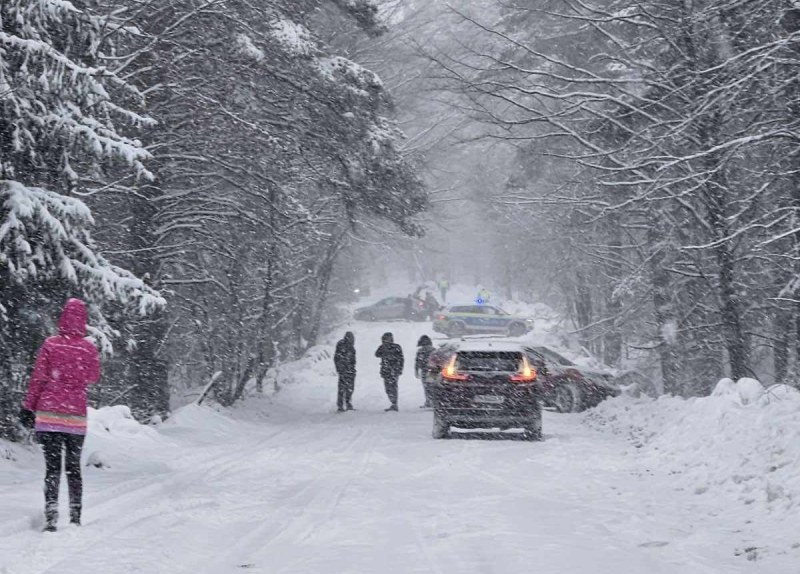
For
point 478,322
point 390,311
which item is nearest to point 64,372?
point 478,322

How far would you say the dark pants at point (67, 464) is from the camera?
8.58m

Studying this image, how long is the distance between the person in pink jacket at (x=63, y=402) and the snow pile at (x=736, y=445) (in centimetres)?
619

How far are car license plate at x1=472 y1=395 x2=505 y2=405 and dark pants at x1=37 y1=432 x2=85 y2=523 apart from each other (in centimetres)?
972

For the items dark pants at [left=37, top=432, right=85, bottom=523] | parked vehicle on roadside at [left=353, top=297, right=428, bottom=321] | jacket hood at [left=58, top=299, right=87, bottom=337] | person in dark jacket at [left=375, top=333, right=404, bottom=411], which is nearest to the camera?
dark pants at [left=37, top=432, right=85, bottom=523]

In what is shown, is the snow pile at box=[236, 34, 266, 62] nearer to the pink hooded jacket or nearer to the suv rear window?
the suv rear window

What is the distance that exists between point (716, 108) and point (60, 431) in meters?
10.4

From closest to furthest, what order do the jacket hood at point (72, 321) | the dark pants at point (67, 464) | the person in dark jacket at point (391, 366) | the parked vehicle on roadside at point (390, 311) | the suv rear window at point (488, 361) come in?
the dark pants at point (67, 464)
the jacket hood at point (72, 321)
the suv rear window at point (488, 361)
the person in dark jacket at point (391, 366)
the parked vehicle on roadside at point (390, 311)

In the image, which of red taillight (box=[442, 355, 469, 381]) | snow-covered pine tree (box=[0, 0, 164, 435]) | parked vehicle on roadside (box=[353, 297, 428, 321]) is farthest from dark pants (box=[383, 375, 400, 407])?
parked vehicle on roadside (box=[353, 297, 428, 321])

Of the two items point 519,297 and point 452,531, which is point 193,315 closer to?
point 452,531

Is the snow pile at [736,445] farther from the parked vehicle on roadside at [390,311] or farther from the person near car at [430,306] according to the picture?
the person near car at [430,306]

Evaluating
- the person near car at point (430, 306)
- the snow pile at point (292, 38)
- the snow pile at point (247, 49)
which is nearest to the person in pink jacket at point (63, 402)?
the snow pile at point (247, 49)

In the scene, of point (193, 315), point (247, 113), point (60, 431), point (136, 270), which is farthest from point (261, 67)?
point (60, 431)

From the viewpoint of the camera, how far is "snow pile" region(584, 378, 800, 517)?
10.4 m

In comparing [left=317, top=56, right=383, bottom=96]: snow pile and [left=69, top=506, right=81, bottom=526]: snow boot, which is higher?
[left=317, top=56, right=383, bottom=96]: snow pile
